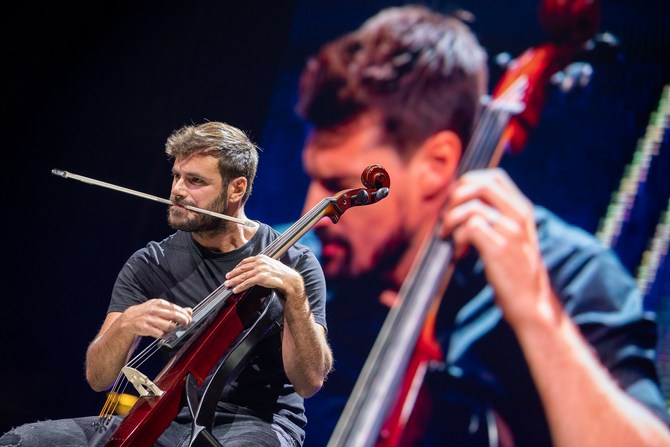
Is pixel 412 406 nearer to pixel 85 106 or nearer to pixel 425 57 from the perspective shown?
pixel 425 57

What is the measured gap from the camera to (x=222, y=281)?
1989 millimetres

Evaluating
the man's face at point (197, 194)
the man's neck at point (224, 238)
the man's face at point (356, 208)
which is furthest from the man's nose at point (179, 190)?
the man's face at point (356, 208)

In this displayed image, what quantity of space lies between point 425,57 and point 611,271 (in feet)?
3.14

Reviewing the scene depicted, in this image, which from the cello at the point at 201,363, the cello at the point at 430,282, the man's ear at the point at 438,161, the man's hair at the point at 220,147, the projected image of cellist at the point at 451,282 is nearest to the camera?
the cello at the point at 201,363

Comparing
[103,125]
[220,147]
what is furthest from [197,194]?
[103,125]

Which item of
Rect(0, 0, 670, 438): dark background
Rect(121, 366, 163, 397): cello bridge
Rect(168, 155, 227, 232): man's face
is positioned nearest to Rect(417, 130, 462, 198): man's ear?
Rect(0, 0, 670, 438): dark background

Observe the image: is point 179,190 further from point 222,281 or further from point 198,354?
point 198,354

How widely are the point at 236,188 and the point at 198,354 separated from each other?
0.57 meters

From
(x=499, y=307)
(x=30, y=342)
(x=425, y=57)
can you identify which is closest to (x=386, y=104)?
(x=425, y=57)

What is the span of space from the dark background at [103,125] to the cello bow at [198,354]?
933 millimetres

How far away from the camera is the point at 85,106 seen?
313cm

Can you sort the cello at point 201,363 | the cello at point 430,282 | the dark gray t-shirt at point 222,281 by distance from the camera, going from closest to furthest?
the cello at point 201,363 → the dark gray t-shirt at point 222,281 → the cello at point 430,282

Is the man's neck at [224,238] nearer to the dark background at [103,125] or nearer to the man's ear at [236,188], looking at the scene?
the man's ear at [236,188]

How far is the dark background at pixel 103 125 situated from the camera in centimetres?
274
